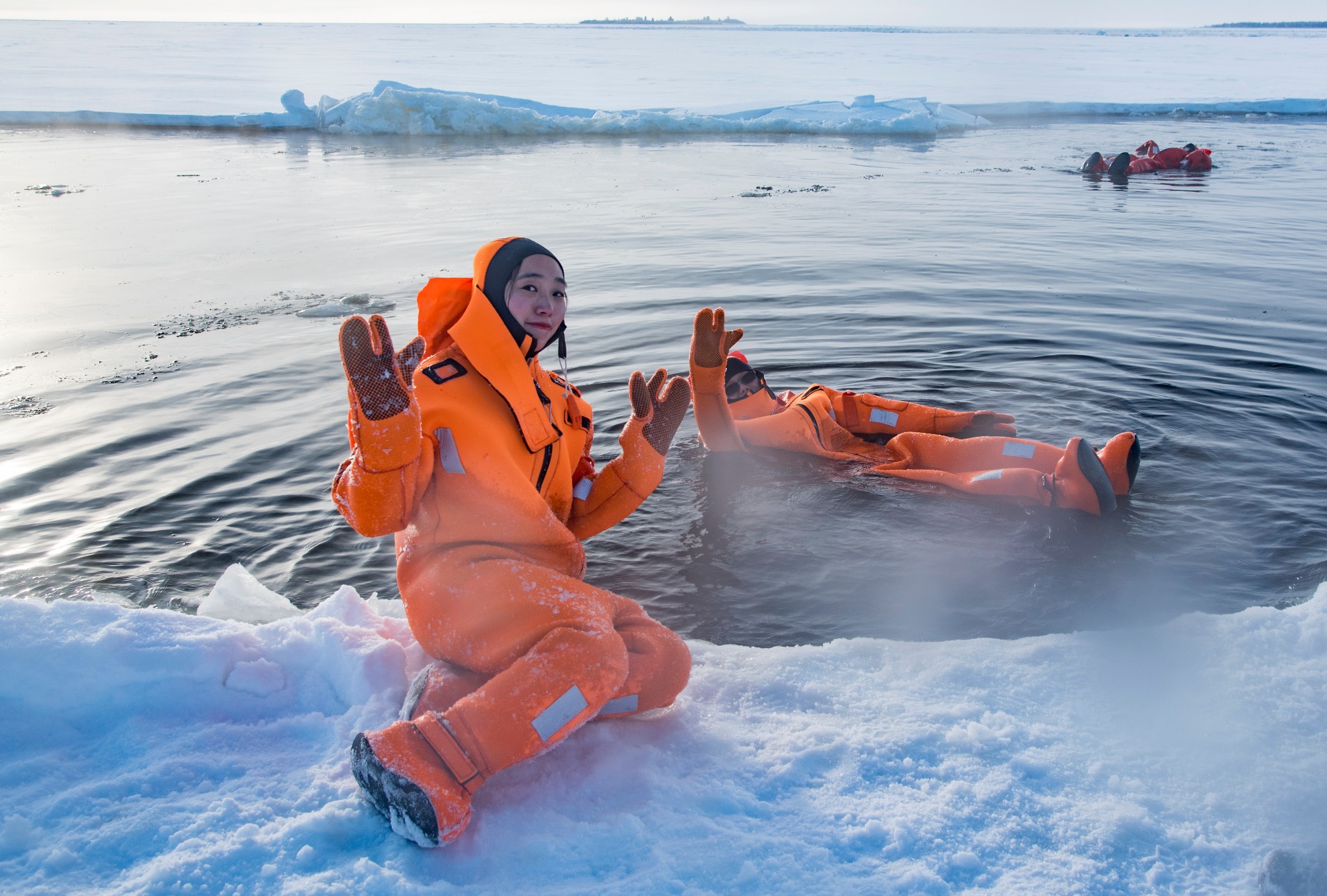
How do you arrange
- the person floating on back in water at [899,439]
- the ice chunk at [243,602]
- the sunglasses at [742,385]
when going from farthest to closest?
the sunglasses at [742,385], the person floating on back in water at [899,439], the ice chunk at [243,602]

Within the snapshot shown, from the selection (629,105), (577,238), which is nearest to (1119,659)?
(577,238)

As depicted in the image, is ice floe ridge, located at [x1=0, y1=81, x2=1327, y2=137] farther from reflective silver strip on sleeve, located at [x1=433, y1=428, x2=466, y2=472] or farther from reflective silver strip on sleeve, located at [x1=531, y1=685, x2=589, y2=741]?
reflective silver strip on sleeve, located at [x1=531, y1=685, x2=589, y2=741]

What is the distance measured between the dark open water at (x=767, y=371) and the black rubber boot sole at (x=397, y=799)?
72.4 inches

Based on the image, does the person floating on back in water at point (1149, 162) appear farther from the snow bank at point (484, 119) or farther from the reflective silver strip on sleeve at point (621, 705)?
the reflective silver strip on sleeve at point (621, 705)

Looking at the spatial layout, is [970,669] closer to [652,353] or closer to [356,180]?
[652,353]

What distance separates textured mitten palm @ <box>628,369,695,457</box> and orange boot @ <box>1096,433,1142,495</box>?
8.41 ft

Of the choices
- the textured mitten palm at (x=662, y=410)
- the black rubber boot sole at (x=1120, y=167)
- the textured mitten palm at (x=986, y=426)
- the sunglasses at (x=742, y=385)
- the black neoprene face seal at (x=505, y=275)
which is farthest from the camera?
the black rubber boot sole at (x=1120, y=167)

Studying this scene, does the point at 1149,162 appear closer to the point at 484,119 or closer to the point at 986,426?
the point at 986,426

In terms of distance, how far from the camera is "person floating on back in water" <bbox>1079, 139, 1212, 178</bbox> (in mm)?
20156

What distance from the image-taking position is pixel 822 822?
2.66 metres

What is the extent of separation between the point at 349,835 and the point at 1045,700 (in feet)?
7.60

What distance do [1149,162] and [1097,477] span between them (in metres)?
19.4

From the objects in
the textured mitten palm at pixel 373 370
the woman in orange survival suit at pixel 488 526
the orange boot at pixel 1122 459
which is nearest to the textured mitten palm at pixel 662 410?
the woman in orange survival suit at pixel 488 526

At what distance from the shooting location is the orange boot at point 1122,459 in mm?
4930
